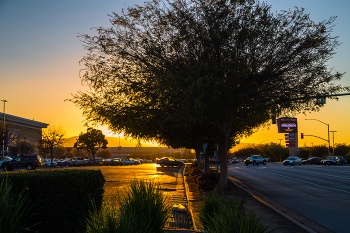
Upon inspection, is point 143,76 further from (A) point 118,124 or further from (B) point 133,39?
(A) point 118,124

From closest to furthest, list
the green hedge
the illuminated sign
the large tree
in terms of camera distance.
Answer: the green hedge, the large tree, the illuminated sign

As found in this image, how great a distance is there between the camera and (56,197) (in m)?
5.32

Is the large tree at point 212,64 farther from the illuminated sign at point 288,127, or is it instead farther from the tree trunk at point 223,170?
the illuminated sign at point 288,127

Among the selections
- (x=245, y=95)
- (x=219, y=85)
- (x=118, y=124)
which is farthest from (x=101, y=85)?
(x=245, y=95)

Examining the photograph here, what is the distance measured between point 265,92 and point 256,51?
1.57m

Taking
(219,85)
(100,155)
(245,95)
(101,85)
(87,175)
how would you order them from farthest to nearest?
(100,155), (101,85), (245,95), (219,85), (87,175)

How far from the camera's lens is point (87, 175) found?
234 inches

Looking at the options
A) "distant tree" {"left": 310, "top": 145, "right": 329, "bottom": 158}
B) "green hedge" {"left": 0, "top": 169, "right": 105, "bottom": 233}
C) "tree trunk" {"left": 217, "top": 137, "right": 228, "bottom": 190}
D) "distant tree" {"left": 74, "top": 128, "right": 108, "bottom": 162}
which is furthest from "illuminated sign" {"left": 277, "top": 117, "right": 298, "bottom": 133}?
"green hedge" {"left": 0, "top": 169, "right": 105, "bottom": 233}

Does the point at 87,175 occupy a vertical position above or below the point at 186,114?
below

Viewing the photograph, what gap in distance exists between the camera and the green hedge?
16.9 ft

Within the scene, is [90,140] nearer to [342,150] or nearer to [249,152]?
[342,150]

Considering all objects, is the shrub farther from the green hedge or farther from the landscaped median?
the green hedge

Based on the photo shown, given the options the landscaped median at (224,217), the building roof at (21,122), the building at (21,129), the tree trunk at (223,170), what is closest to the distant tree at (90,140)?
the building at (21,129)

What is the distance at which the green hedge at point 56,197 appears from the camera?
5164 mm
